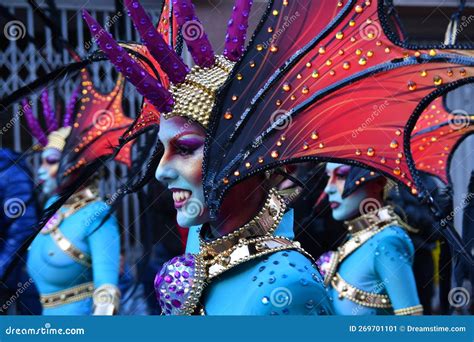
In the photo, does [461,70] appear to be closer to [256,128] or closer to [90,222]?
[256,128]

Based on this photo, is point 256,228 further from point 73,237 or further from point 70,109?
point 73,237

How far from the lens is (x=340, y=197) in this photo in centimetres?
443

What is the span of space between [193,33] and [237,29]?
0.11 m

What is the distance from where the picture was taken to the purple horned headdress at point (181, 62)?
2.31 m

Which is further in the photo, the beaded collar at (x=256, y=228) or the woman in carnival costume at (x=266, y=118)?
the beaded collar at (x=256, y=228)

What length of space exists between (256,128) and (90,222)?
2.60m

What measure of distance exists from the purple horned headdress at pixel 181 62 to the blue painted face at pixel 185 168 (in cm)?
3

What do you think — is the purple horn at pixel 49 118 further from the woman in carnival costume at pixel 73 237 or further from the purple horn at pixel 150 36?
the purple horn at pixel 150 36

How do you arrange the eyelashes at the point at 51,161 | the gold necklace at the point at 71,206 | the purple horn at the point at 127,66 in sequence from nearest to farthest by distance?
1. the purple horn at the point at 127,66
2. the gold necklace at the point at 71,206
3. the eyelashes at the point at 51,161

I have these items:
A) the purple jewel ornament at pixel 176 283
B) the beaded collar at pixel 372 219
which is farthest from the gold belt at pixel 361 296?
the purple jewel ornament at pixel 176 283

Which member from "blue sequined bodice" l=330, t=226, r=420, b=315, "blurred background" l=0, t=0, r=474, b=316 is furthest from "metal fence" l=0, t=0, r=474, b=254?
"blue sequined bodice" l=330, t=226, r=420, b=315

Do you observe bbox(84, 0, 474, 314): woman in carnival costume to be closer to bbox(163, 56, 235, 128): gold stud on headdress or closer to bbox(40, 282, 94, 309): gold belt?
bbox(163, 56, 235, 128): gold stud on headdress

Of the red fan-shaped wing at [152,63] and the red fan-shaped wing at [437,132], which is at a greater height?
the red fan-shaped wing at [152,63]

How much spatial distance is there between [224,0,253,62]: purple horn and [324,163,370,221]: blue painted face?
201 centimetres
